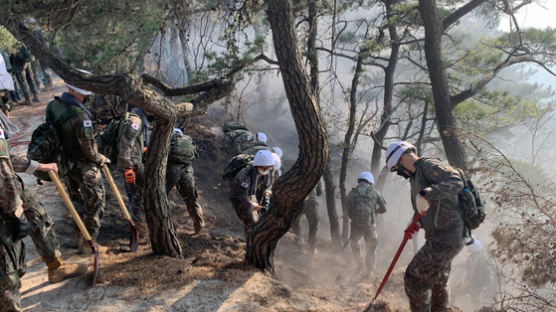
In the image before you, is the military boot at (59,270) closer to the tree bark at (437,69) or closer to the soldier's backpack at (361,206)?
the soldier's backpack at (361,206)

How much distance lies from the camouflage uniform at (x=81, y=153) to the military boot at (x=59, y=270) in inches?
24.6

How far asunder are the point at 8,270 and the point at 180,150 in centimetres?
298

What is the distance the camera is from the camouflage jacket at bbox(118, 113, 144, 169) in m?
4.58

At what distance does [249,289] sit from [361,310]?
130 cm

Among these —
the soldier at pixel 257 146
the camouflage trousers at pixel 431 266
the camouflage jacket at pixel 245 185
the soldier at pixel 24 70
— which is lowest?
the camouflage trousers at pixel 431 266

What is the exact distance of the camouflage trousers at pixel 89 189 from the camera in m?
4.07

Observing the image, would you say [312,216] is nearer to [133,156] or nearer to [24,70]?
[133,156]

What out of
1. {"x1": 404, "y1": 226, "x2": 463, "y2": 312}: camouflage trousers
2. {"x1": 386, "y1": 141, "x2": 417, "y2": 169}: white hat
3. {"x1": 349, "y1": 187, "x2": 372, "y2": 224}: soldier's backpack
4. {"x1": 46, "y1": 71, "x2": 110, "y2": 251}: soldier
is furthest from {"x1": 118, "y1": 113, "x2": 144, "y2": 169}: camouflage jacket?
{"x1": 349, "y1": 187, "x2": 372, "y2": 224}: soldier's backpack

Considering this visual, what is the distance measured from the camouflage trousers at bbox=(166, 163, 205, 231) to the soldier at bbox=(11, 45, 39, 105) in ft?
21.7

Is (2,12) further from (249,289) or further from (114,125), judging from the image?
(249,289)

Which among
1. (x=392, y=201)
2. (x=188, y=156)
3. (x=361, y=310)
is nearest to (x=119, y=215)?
(x=188, y=156)

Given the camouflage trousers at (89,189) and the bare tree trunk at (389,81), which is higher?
the bare tree trunk at (389,81)

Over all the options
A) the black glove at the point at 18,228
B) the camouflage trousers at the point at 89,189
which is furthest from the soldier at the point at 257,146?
the black glove at the point at 18,228

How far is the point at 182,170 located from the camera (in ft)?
18.5
